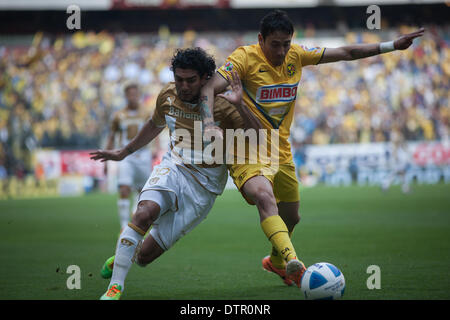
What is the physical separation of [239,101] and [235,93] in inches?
3.2

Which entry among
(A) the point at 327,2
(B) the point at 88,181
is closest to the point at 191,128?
(B) the point at 88,181

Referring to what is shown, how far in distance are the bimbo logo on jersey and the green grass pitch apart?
1.77 m

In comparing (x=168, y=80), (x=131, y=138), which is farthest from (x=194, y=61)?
(x=168, y=80)

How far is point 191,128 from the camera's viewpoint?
17.6 feet

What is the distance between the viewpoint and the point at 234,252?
826 cm

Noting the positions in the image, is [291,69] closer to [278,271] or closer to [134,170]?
[278,271]

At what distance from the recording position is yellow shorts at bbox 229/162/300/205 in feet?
17.3

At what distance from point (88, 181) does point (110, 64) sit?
9.03 metres

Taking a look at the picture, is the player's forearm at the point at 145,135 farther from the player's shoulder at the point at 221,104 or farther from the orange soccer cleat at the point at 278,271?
the orange soccer cleat at the point at 278,271

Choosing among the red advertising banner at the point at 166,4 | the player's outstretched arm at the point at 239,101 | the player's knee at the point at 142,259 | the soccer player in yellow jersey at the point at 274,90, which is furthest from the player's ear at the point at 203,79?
the red advertising banner at the point at 166,4

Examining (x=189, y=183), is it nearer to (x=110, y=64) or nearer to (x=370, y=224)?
(x=370, y=224)

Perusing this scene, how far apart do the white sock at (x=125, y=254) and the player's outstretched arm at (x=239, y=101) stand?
1.38 metres

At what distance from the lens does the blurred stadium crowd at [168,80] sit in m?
26.5

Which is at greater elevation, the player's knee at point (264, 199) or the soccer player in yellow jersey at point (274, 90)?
the soccer player in yellow jersey at point (274, 90)
